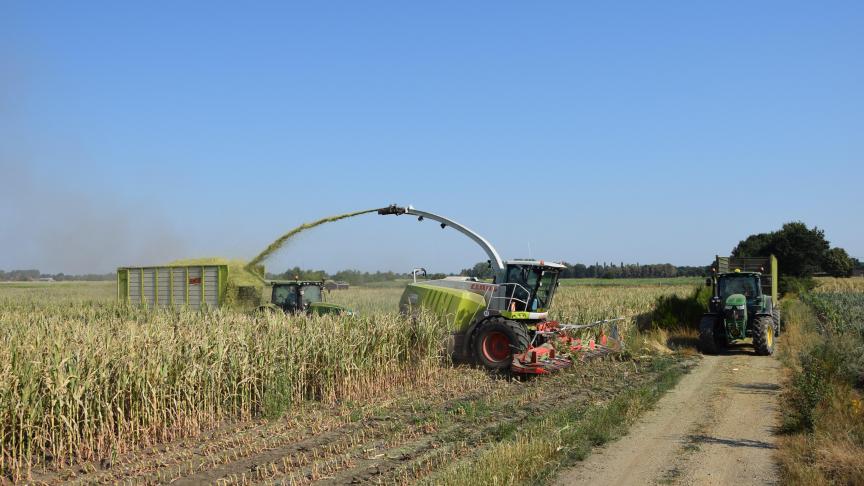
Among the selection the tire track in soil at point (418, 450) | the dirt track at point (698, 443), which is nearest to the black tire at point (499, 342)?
the tire track in soil at point (418, 450)

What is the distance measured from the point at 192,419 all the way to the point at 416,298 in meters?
8.06

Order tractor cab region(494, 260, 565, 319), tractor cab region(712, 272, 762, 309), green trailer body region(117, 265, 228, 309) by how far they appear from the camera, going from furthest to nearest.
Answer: tractor cab region(712, 272, 762, 309)
green trailer body region(117, 265, 228, 309)
tractor cab region(494, 260, 565, 319)

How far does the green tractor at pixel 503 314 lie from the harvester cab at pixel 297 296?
3328mm

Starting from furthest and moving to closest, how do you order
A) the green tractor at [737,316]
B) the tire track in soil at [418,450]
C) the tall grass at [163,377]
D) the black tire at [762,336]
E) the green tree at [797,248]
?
the green tree at [797,248] < the green tractor at [737,316] < the black tire at [762,336] < the tall grass at [163,377] < the tire track in soil at [418,450]

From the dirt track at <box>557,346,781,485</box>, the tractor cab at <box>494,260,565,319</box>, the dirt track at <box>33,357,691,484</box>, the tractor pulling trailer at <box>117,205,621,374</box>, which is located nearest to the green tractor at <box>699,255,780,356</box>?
the tractor pulling trailer at <box>117,205,621,374</box>

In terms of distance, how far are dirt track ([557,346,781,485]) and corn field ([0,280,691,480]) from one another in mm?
4461

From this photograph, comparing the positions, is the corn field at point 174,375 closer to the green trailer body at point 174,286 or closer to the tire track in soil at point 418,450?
the tire track in soil at point 418,450

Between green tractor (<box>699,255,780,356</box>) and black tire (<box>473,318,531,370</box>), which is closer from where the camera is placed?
black tire (<box>473,318,531,370</box>)

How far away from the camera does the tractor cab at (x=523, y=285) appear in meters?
14.7

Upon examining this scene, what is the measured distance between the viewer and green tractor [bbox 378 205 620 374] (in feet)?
45.3

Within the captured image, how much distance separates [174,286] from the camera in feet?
63.6

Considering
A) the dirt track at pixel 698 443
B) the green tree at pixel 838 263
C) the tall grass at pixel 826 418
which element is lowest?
the dirt track at pixel 698 443

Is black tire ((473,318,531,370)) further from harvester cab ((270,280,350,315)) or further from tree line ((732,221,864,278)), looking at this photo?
tree line ((732,221,864,278))

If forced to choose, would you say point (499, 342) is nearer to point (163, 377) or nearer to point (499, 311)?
point (499, 311)
